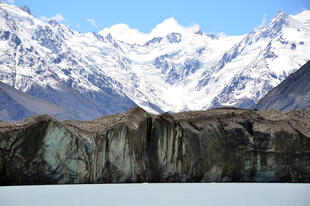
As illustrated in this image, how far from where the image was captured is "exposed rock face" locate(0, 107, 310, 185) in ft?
195

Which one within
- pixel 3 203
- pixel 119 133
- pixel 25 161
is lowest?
pixel 3 203

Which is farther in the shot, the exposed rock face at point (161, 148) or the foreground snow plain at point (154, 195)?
the exposed rock face at point (161, 148)

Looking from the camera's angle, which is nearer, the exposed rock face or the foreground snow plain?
the foreground snow plain

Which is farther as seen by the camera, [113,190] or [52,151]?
[52,151]

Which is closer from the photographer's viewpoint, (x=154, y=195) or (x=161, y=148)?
(x=154, y=195)

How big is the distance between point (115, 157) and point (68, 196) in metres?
16.5

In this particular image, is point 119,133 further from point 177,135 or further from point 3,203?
point 3,203

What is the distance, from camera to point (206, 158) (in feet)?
225

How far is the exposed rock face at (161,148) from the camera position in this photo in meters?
59.5

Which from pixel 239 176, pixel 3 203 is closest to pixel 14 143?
pixel 3 203

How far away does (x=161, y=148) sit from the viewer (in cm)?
6738

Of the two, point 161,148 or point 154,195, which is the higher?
point 161,148

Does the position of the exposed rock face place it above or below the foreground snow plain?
above

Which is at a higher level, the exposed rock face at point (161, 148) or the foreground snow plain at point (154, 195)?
the exposed rock face at point (161, 148)
